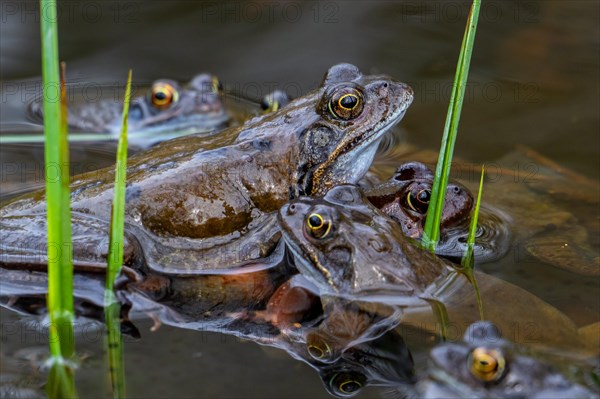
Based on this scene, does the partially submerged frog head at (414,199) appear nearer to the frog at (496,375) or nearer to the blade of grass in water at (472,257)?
the blade of grass in water at (472,257)

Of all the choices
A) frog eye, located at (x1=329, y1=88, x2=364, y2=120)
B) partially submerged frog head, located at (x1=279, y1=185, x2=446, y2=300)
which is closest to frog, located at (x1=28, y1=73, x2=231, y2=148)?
frog eye, located at (x1=329, y1=88, x2=364, y2=120)

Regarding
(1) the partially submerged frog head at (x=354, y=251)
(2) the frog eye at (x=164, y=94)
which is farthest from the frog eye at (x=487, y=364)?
(2) the frog eye at (x=164, y=94)

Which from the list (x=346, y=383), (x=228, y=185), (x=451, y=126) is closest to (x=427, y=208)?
(x=451, y=126)

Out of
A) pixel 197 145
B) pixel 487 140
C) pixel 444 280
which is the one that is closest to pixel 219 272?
pixel 197 145

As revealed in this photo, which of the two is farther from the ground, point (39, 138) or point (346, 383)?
point (39, 138)

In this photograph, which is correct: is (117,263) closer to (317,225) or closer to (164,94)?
(317,225)

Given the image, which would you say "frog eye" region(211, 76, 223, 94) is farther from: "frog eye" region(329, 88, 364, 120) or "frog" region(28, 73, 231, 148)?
"frog eye" region(329, 88, 364, 120)

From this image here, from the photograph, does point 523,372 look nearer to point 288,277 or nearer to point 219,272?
point 288,277
